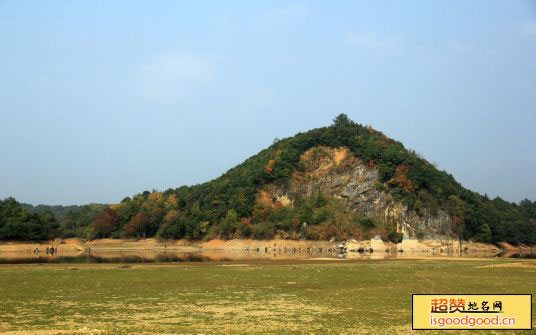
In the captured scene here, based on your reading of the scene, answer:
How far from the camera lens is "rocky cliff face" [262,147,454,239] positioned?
127 m

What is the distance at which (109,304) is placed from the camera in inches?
945

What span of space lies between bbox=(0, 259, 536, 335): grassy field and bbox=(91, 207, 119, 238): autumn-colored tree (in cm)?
10311

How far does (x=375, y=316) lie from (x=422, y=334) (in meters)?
3.51

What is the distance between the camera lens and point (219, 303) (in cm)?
2445

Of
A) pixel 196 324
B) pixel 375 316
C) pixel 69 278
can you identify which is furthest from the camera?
pixel 69 278

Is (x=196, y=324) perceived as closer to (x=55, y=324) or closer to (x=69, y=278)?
(x=55, y=324)

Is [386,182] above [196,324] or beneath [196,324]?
above

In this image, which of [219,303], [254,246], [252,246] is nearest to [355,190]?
[254,246]

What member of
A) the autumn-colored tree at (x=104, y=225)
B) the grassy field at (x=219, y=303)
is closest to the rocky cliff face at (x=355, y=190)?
the autumn-colored tree at (x=104, y=225)

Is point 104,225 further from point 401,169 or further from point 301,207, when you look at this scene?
point 401,169

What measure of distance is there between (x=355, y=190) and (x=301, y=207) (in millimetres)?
14885

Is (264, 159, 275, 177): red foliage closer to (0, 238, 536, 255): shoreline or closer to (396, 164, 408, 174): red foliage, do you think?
Result: (0, 238, 536, 255): shoreline

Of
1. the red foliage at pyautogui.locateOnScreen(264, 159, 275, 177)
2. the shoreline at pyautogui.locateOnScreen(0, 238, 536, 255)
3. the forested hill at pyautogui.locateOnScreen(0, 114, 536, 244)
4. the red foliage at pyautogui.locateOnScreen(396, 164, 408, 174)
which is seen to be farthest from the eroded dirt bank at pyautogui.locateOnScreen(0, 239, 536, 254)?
the red foliage at pyautogui.locateOnScreen(264, 159, 275, 177)

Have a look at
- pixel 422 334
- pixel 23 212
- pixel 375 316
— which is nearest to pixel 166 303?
pixel 375 316
